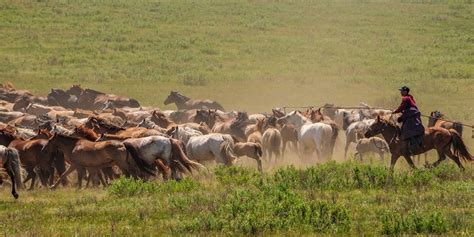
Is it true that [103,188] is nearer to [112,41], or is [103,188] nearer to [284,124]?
[284,124]

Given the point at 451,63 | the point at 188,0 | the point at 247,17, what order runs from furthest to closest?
the point at 188,0, the point at 247,17, the point at 451,63

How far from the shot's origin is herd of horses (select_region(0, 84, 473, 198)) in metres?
18.5

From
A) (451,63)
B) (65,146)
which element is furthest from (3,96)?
(451,63)

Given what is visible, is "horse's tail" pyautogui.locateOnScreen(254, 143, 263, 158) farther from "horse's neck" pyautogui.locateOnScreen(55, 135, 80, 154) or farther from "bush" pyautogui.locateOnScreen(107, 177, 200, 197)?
"bush" pyautogui.locateOnScreen(107, 177, 200, 197)

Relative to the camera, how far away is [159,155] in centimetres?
1872

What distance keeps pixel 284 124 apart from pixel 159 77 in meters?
25.0

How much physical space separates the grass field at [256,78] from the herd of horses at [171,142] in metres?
1.05

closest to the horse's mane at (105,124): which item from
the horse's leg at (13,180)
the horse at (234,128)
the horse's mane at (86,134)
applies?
the horse's mane at (86,134)

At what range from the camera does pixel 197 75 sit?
5147cm

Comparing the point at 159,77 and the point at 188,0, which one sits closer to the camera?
the point at 159,77

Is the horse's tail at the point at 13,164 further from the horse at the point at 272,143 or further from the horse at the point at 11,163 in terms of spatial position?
the horse at the point at 272,143

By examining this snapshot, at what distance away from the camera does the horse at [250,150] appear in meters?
22.6

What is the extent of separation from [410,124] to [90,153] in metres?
7.65

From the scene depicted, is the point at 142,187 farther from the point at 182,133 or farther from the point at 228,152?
the point at 182,133
